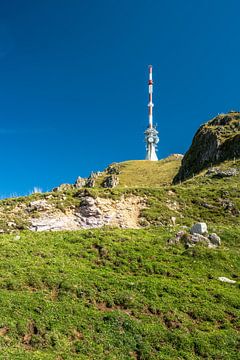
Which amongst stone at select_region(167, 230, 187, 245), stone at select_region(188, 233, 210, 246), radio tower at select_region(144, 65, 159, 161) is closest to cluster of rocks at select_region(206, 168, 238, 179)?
stone at select_region(188, 233, 210, 246)

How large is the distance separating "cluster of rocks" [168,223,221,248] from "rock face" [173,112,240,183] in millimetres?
42375

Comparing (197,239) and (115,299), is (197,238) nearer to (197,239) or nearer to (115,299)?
(197,239)

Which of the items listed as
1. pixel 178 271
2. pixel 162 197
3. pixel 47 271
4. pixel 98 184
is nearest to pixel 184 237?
pixel 178 271

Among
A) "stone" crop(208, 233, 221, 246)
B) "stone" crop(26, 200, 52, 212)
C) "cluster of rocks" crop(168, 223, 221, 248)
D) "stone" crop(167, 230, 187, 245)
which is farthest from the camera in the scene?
"stone" crop(26, 200, 52, 212)

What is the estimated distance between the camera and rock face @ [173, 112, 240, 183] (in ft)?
243

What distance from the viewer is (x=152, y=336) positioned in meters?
16.7

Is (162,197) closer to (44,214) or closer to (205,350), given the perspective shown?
(44,214)

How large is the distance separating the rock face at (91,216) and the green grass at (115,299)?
720 centimetres

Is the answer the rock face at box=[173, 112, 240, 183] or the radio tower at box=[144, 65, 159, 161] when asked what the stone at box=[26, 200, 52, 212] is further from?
the radio tower at box=[144, 65, 159, 161]

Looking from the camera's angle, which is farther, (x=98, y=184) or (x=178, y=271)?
(x=98, y=184)

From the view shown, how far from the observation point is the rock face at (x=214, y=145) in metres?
74.0

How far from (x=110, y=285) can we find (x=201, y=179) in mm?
34955

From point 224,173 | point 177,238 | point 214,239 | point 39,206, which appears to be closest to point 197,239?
point 177,238

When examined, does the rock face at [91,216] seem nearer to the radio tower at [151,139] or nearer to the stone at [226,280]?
the stone at [226,280]
